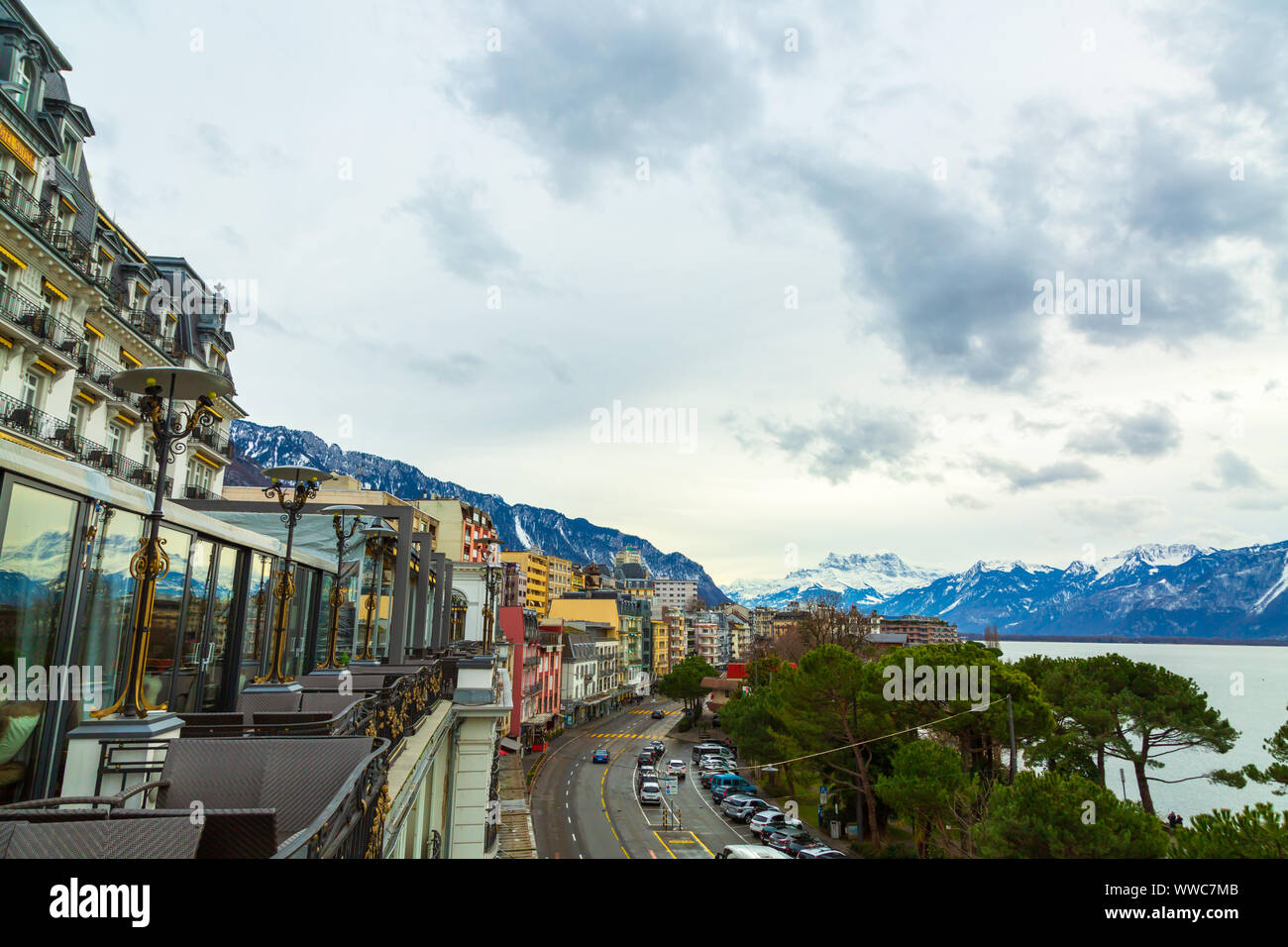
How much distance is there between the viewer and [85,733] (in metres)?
5.70

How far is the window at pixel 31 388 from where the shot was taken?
24.2 metres

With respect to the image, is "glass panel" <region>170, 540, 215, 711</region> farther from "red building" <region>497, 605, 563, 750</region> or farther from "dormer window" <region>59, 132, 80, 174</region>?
"red building" <region>497, 605, 563, 750</region>

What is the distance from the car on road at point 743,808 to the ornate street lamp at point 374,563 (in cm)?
2743

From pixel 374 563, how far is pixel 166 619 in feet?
33.0

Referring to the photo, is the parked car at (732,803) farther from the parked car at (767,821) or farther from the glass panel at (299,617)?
the glass panel at (299,617)

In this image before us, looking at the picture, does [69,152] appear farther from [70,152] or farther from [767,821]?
[767,821]

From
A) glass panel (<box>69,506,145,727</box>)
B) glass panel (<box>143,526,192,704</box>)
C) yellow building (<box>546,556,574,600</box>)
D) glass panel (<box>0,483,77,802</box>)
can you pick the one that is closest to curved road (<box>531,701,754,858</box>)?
glass panel (<box>143,526,192,704</box>)

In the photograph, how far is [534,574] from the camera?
134 m

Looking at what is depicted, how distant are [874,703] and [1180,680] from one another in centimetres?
1363

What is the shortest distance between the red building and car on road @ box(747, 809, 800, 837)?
1811 centimetres

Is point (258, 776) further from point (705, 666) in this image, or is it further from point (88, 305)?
point (705, 666)

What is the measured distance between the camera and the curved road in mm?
33500

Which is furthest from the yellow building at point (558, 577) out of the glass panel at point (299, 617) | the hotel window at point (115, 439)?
the glass panel at point (299, 617)
